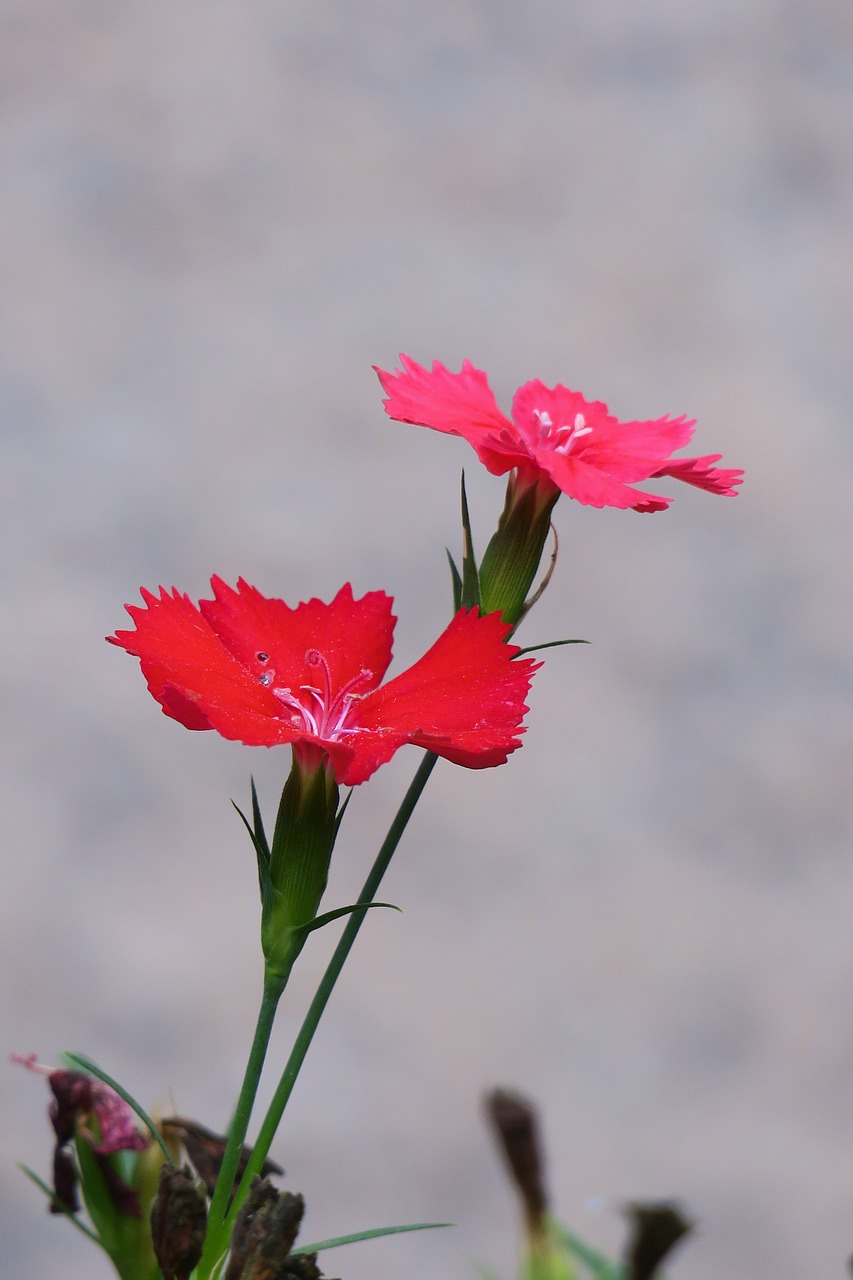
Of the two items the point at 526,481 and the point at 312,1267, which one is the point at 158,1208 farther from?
the point at 526,481

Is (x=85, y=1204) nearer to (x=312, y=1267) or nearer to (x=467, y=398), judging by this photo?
(x=312, y=1267)

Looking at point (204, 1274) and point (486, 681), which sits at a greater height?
point (486, 681)

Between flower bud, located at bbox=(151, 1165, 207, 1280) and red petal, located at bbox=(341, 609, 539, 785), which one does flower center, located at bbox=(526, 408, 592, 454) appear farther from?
flower bud, located at bbox=(151, 1165, 207, 1280)

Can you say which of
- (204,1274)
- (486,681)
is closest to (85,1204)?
(204,1274)

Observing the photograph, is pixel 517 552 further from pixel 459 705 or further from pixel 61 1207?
pixel 61 1207

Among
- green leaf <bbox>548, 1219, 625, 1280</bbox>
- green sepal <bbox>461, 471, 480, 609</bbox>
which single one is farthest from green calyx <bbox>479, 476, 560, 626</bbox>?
green leaf <bbox>548, 1219, 625, 1280</bbox>

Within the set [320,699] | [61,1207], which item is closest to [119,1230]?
[61,1207]
